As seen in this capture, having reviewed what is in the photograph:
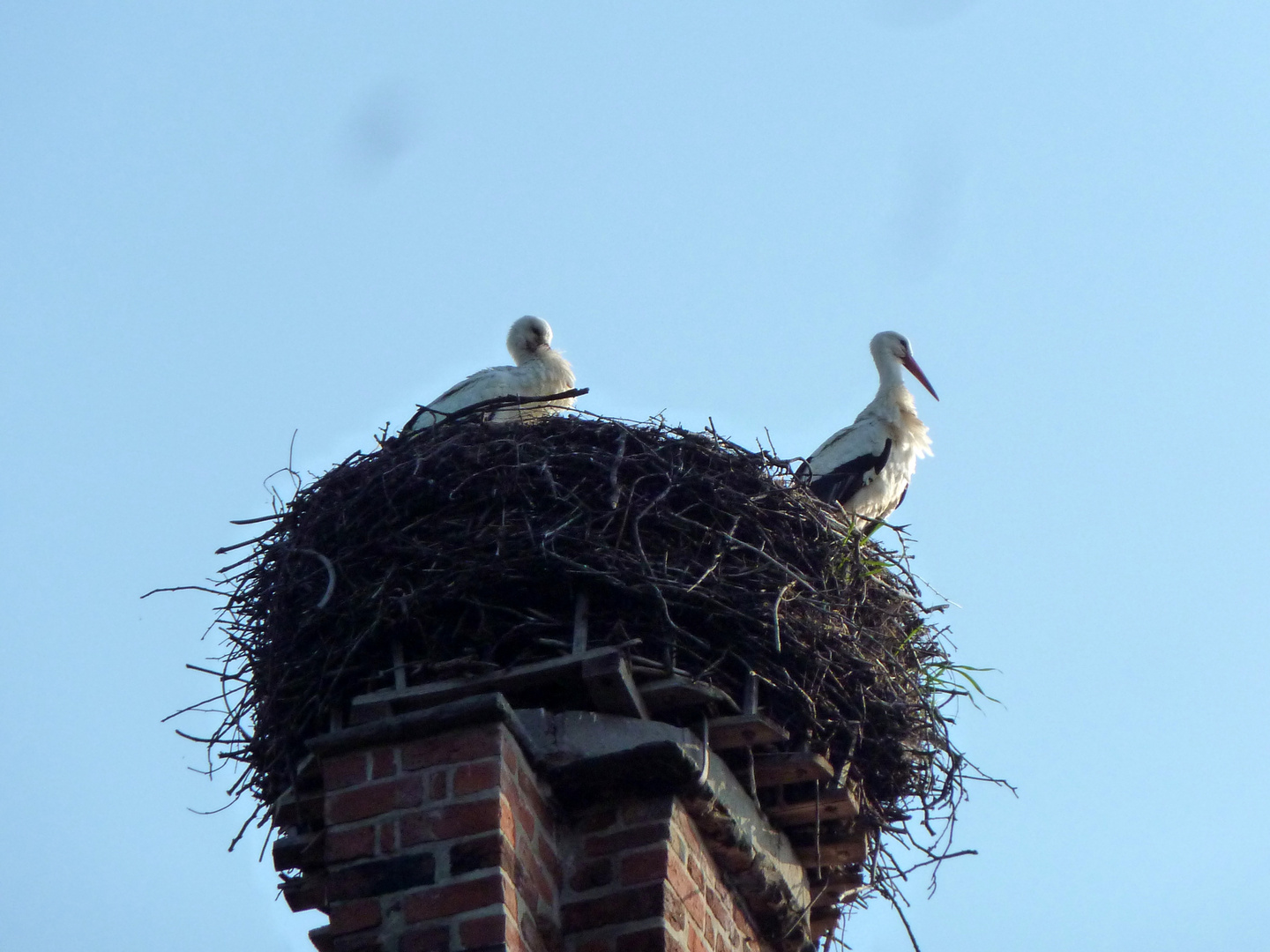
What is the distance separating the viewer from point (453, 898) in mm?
4020

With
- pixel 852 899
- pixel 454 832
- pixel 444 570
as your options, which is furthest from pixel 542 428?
pixel 454 832

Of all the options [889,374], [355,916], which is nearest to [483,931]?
[355,916]

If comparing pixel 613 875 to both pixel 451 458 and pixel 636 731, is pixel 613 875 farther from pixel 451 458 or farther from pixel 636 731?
pixel 451 458

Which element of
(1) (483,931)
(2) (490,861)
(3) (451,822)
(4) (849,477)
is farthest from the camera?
(4) (849,477)

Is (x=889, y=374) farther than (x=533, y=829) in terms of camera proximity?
Yes

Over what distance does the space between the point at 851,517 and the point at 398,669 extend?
8.51ft

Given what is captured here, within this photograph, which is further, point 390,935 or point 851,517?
point 851,517

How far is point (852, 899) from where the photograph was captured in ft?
18.1

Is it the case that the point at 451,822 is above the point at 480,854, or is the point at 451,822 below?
above

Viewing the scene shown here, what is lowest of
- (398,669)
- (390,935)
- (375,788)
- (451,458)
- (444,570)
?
(390,935)

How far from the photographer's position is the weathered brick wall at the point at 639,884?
424 centimetres

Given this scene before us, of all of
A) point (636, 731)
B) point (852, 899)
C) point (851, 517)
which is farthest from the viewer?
point (851, 517)

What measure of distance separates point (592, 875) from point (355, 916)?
0.63m

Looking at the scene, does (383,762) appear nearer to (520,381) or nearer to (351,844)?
(351,844)
